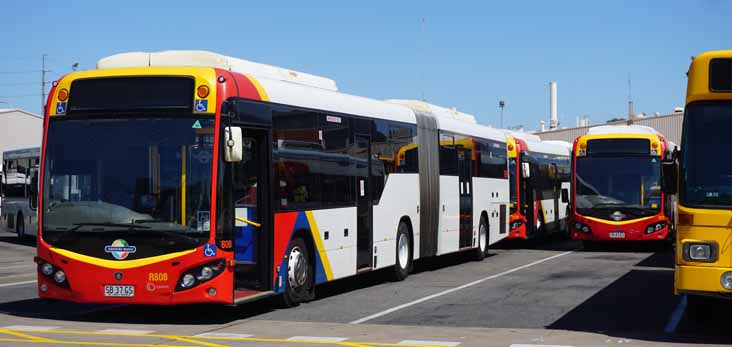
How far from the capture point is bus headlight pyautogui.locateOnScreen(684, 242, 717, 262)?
38.1ft

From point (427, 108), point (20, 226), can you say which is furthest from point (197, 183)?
point (20, 226)

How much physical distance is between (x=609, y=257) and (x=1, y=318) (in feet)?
55.7

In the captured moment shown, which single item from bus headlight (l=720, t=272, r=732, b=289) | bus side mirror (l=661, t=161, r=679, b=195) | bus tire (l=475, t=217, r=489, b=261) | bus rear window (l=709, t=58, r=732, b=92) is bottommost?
bus tire (l=475, t=217, r=489, b=261)

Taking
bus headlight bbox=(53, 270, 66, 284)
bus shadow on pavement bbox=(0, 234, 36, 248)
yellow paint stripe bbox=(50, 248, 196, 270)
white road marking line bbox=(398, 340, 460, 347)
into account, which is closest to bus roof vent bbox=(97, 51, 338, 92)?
yellow paint stripe bbox=(50, 248, 196, 270)

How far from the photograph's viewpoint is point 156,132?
13172 millimetres

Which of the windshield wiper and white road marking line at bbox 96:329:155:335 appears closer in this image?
white road marking line at bbox 96:329:155:335

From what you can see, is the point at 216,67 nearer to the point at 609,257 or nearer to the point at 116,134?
the point at 116,134

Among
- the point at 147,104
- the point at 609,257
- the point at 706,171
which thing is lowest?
the point at 609,257

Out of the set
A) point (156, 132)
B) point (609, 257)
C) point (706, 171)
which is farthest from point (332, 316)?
point (609, 257)

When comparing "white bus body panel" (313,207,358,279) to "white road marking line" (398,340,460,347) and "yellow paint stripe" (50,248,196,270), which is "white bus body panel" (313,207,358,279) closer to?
"yellow paint stripe" (50,248,196,270)

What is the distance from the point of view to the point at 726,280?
11523 mm

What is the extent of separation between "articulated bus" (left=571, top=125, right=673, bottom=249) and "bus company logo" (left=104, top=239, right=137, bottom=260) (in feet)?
61.3

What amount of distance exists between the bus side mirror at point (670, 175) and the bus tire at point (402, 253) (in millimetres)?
8226

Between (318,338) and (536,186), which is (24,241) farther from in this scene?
(318,338)
